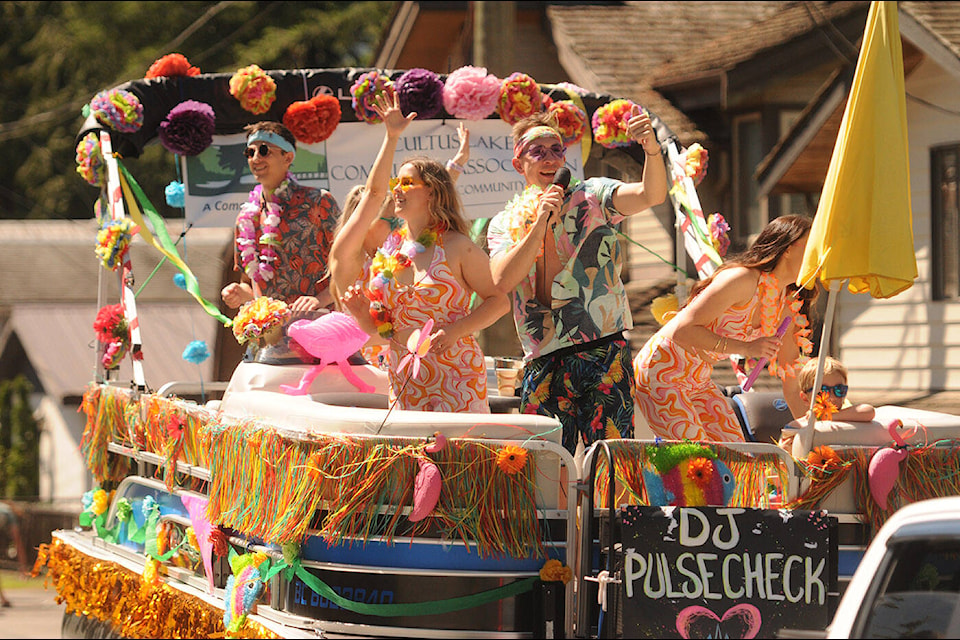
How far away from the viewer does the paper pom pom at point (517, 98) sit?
7449mm

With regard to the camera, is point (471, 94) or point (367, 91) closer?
point (471, 94)

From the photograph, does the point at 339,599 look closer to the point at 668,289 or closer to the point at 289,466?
the point at 289,466

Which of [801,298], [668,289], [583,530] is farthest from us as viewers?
[668,289]

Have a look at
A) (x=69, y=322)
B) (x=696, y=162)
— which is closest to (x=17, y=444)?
(x=69, y=322)

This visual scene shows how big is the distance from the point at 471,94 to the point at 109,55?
80.5 ft

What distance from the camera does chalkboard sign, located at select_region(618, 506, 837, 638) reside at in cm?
422

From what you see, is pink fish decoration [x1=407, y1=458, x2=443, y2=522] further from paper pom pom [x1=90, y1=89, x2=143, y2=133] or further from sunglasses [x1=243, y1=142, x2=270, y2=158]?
paper pom pom [x1=90, y1=89, x2=143, y2=133]

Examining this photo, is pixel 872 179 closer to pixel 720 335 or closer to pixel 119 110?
pixel 720 335

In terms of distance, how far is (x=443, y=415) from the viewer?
446cm

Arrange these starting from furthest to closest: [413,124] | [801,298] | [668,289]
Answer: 1. [668,289]
2. [413,124]
3. [801,298]

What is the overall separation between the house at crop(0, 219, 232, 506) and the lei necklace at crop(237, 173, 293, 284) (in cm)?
1170

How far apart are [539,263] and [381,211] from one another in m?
0.73

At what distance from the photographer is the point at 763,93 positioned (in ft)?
45.9

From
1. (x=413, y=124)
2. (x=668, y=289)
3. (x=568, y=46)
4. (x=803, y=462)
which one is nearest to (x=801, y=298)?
(x=803, y=462)
